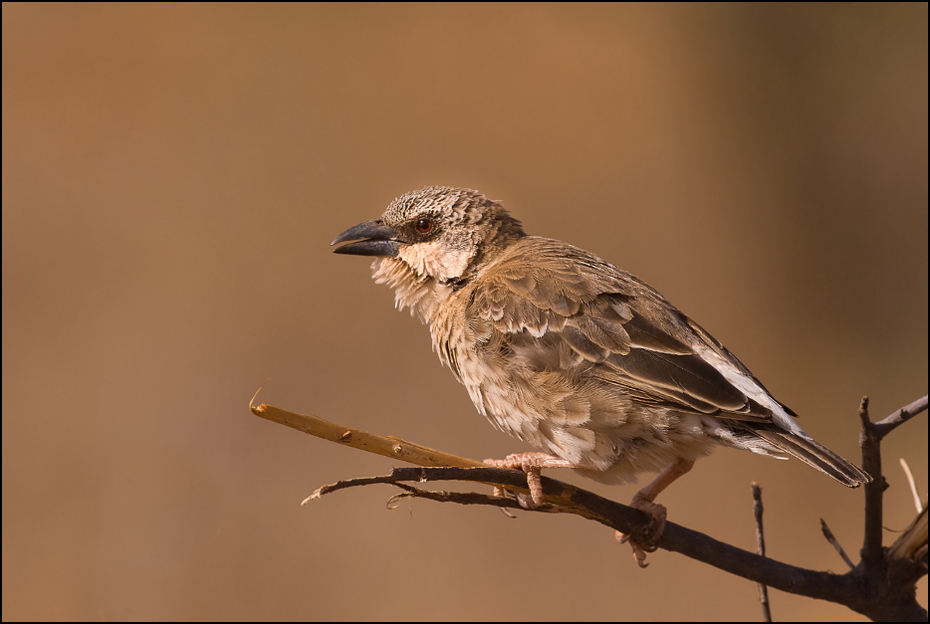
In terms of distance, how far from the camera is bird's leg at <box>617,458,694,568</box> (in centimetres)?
294

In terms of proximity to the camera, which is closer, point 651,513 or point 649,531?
point 649,531

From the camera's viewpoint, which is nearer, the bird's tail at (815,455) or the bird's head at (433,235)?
the bird's tail at (815,455)

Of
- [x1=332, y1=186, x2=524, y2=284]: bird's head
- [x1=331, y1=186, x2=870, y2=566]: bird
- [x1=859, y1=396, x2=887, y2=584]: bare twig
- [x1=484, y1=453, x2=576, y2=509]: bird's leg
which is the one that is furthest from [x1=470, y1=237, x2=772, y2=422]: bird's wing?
[x1=859, y1=396, x2=887, y2=584]: bare twig

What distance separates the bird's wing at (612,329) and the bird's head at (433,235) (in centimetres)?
25

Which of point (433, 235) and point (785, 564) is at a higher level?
point (433, 235)

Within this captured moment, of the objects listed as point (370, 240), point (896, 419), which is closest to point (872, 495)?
point (896, 419)

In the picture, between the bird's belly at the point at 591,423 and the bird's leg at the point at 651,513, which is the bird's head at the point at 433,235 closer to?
the bird's belly at the point at 591,423

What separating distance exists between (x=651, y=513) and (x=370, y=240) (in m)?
1.88

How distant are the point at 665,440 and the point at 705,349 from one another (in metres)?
0.50

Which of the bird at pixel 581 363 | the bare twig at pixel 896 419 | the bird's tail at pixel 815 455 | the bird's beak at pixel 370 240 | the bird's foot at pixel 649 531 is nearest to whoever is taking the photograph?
the bare twig at pixel 896 419

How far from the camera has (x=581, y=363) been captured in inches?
129

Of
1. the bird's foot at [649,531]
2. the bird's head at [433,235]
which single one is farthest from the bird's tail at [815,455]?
the bird's head at [433,235]

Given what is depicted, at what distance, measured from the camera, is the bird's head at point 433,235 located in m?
3.93

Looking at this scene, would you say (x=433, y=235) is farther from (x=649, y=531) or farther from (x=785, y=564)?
(x=785, y=564)
